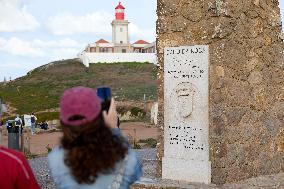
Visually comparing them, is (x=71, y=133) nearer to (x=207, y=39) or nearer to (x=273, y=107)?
(x=207, y=39)

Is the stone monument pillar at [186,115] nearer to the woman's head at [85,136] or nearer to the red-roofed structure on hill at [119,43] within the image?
the woman's head at [85,136]

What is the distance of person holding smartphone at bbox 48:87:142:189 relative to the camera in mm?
2350

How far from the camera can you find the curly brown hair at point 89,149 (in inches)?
92.6

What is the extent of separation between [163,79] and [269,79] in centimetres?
161

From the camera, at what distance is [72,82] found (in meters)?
60.6

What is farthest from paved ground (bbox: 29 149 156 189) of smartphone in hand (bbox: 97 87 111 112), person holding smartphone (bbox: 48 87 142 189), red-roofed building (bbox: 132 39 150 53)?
red-roofed building (bbox: 132 39 150 53)

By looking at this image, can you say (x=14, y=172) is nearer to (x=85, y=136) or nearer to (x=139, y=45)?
(x=85, y=136)

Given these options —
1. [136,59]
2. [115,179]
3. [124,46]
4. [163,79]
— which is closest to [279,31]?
[163,79]

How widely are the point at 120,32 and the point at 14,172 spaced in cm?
7991

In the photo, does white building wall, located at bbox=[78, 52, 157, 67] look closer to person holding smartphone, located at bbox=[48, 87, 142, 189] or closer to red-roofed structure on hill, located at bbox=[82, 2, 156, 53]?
red-roofed structure on hill, located at bbox=[82, 2, 156, 53]

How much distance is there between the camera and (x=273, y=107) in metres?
7.67

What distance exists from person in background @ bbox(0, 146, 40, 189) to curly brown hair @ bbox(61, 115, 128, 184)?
21 cm

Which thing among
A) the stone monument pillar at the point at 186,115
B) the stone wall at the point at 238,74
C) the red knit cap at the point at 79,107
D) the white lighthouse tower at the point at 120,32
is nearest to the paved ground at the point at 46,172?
the stone monument pillar at the point at 186,115

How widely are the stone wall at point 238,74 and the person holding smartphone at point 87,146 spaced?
4.32 meters
